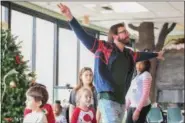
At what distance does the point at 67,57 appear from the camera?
11.1 metres

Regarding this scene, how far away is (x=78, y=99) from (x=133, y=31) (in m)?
8.79

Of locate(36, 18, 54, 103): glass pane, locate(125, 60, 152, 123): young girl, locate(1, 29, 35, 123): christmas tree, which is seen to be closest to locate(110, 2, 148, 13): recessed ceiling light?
locate(36, 18, 54, 103): glass pane

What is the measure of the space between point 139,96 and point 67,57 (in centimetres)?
736

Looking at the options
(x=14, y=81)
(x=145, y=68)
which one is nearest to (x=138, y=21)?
(x=14, y=81)

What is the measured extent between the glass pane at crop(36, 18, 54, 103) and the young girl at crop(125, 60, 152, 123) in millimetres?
5826

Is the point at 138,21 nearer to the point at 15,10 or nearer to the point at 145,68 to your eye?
the point at 15,10

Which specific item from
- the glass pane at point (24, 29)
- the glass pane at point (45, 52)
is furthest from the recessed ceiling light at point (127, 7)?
the glass pane at point (24, 29)

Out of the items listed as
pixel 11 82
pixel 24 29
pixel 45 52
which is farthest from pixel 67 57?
pixel 11 82

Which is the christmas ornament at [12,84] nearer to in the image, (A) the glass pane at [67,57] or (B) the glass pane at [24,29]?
(B) the glass pane at [24,29]

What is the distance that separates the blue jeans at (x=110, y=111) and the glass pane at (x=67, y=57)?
7.85 meters

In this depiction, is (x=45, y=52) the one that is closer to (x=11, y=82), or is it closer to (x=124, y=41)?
(x=11, y=82)

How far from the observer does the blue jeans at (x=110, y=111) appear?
2.88 m

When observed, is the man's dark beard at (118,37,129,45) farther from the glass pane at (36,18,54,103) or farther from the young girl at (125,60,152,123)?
the glass pane at (36,18,54,103)

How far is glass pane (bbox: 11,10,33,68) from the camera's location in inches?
356
